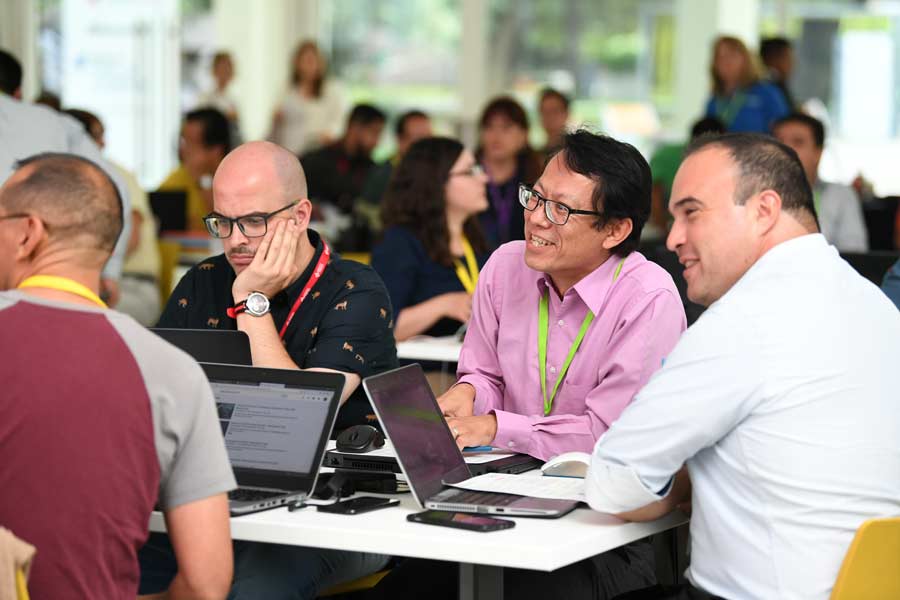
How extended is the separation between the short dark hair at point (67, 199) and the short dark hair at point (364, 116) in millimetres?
7443

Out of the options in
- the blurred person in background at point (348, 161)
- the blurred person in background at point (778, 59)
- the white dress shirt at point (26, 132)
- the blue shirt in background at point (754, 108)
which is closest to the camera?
the white dress shirt at point (26, 132)

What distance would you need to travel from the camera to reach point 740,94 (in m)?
8.26

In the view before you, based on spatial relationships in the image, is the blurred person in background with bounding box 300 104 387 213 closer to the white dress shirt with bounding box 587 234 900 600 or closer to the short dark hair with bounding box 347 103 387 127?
the short dark hair with bounding box 347 103 387 127

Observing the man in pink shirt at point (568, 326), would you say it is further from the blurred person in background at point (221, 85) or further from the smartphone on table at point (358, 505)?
the blurred person in background at point (221, 85)

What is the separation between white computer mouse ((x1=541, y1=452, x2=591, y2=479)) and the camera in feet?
8.50

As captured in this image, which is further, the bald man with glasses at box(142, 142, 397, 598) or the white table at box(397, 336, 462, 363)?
the white table at box(397, 336, 462, 363)

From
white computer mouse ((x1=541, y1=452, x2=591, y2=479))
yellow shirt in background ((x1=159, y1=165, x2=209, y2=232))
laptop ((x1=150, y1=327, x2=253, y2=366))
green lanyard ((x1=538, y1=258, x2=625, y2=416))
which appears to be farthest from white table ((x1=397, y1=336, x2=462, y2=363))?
yellow shirt in background ((x1=159, y1=165, x2=209, y2=232))

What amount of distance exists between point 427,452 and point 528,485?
22cm

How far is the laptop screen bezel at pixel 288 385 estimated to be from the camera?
2.40m

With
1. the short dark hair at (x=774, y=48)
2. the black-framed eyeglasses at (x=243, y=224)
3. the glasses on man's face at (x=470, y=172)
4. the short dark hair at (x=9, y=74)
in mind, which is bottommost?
the glasses on man's face at (x=470, y=172)

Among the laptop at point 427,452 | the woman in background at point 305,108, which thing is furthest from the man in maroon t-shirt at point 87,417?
the woman in background at point 305,108

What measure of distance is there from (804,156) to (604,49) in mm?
6426

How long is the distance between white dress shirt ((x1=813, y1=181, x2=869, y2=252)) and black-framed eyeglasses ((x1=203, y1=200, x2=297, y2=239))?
4.19 meters

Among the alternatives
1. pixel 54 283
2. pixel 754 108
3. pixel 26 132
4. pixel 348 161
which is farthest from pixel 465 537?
pixel 348 161
